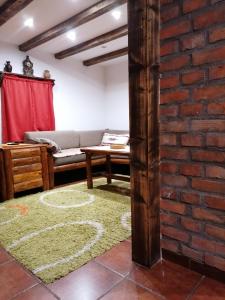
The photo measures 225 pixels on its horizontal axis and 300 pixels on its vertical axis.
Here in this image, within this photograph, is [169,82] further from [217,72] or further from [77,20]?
[77,20]

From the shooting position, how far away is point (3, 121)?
4.02 m

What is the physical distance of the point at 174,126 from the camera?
142 centimetres

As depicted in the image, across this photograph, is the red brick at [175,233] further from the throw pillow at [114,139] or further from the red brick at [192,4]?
the throw pillow at [114,139]

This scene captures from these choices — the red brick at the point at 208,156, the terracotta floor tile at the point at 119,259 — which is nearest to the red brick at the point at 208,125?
the red brick at the point at 208,156

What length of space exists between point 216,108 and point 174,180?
502 mm

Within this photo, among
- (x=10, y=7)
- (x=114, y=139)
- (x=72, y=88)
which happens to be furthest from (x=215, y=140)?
(x=72, y=88)

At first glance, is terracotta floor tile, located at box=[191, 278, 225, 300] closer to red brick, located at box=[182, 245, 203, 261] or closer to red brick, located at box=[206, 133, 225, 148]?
red brick, located at box=[182, 245, 203, 261]

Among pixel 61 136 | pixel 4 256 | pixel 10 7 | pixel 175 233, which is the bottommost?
pixel 4 256

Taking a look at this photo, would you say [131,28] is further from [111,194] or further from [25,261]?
[111,194]

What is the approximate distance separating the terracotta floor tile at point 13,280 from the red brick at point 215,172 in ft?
4.00

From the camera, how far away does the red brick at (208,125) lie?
4.06ft

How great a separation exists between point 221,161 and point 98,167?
11.5 ft

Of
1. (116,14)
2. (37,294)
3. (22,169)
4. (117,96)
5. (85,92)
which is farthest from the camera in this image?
(117,96)

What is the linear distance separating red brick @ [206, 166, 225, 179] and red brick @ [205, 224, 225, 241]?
0.30 metres
